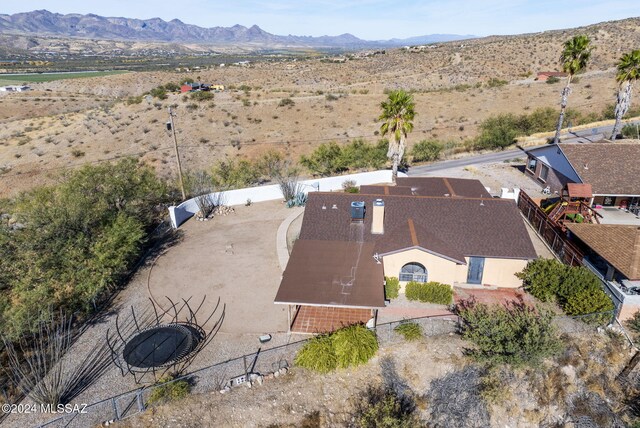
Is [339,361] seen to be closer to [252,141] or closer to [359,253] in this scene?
[359,253]

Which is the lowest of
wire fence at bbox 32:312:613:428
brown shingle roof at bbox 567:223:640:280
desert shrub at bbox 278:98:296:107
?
wire fence at bbox 32:312:613:428

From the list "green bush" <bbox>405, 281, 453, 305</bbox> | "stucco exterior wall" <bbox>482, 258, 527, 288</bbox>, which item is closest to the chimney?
"green bush" <bbox>405, 281, 453, 305</bbox>

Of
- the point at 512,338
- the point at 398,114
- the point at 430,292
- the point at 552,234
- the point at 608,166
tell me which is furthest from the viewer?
the point at 608,166

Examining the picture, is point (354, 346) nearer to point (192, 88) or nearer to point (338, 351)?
point (338, 351)

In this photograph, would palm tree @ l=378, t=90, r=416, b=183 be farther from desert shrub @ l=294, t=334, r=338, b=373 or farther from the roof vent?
desert shrub @ l=294, t=334, r=338, b=373

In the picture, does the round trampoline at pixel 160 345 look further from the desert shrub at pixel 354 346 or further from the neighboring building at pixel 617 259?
the neighboring building at pixel 617 259

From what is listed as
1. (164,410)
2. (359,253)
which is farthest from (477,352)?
(164,410)

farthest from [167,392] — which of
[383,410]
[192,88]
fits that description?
[192,88]

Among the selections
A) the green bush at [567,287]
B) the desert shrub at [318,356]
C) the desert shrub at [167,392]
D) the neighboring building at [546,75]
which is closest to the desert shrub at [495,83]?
the neighboring building at [546,75]
